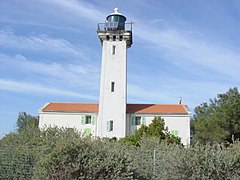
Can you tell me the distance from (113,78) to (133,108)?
15.2 ft

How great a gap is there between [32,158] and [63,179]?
167 cm

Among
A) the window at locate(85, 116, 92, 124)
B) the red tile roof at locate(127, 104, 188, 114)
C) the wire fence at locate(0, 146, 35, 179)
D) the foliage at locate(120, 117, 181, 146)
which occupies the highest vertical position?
the red tile roof at locate(127, 104, 188, 114)

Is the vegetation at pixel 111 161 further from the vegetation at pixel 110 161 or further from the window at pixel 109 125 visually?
the window at pixel 109 125

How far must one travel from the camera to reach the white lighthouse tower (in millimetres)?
29953

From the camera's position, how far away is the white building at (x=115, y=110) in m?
30.1

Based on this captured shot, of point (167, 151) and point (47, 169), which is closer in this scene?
point (47, 169)

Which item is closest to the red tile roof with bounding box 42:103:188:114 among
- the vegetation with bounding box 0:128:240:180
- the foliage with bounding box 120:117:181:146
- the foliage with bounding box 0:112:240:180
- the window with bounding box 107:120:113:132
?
the window with bounding box 107:120:113:132

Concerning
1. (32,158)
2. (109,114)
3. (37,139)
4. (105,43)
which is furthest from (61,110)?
(32,158)

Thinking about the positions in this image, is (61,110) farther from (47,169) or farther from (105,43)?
(47,169)

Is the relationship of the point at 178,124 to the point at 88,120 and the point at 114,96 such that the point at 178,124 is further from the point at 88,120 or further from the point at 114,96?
the point at 88,120

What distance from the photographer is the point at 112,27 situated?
3097cm

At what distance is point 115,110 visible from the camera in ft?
98.9

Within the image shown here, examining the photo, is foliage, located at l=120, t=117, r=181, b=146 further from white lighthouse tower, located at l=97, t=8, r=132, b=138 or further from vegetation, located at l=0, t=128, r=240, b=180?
vegetation, located at l=0, t=128, r=240, b=180

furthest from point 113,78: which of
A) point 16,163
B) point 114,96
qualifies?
point 16,163
